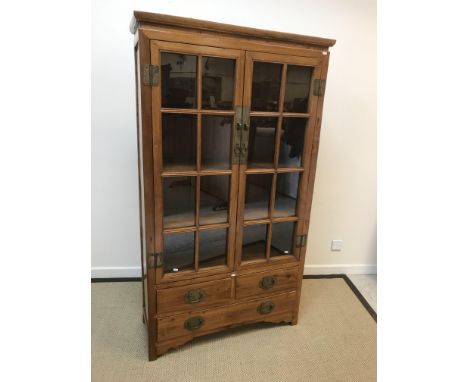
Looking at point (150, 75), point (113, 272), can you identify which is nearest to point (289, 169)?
point (150, 75)

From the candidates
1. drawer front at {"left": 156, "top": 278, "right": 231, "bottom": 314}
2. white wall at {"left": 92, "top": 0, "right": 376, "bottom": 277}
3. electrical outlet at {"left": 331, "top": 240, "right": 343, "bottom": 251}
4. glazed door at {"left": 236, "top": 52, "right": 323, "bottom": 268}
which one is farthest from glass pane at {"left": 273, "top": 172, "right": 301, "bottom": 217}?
electrical outlet at {"left": 331, "top": 240, "right": 343, "bottom": 251}

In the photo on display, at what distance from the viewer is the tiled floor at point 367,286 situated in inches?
82.3

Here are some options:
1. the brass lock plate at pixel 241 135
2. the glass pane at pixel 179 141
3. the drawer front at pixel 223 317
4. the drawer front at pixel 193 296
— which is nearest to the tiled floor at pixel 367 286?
the drawer front at pixel 223 317

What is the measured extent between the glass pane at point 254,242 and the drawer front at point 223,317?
0.86 feet

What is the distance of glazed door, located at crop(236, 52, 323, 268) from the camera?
1.35 metres

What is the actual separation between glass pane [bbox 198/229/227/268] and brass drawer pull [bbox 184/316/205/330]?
0.92 feet

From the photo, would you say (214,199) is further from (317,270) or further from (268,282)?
(317,270)

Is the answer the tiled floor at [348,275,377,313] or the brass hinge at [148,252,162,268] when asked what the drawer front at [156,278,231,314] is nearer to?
the brass hinge at [148,252,162,268]

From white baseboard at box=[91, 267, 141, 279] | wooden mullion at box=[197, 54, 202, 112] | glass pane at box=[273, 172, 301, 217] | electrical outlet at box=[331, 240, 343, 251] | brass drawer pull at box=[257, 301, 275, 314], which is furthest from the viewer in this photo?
electrical outlet at box=[331, 240, 343, 251]
